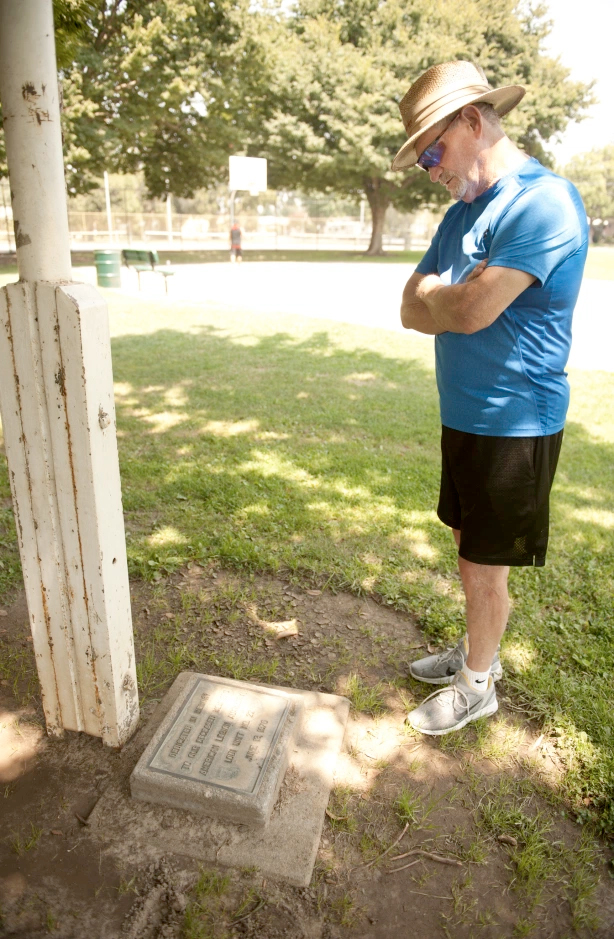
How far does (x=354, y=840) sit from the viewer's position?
194cm

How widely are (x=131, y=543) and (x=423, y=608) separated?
1.57 meters

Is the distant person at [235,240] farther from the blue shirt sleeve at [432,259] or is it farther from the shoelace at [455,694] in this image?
the shoelace at [455,694]

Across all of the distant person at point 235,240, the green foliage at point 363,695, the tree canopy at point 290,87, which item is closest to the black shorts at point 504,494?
the green foliage at point 363,695

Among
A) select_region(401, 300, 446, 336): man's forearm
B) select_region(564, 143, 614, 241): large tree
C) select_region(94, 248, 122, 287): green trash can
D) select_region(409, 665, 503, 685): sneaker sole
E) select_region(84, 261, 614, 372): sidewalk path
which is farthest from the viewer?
select_region(564, 143, 614, 241): large tree

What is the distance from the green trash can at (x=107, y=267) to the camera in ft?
46.8

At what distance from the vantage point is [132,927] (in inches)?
64.7

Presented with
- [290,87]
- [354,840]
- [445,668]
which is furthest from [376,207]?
[354,840]

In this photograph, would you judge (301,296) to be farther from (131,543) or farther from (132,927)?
(132,927)

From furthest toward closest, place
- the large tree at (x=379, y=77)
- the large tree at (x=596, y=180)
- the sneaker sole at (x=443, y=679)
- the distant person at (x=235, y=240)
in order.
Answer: the large tree at (x=596, y=180), the large tree at (x=379, y=77), the distant person at (x=235, y=240), the sneaker sole at (x=443, y=679)

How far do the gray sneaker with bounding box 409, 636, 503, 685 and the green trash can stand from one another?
44.8ft

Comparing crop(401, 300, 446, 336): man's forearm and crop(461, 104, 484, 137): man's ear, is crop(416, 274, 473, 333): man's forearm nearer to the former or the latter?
crop(401, 300, 446, 336): man's forearm

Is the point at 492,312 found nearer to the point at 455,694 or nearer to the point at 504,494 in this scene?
the point at 504,494

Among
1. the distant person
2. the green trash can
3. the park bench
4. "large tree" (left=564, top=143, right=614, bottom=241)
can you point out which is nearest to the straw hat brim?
the park bench

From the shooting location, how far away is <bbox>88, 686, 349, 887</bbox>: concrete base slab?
6.02ft
